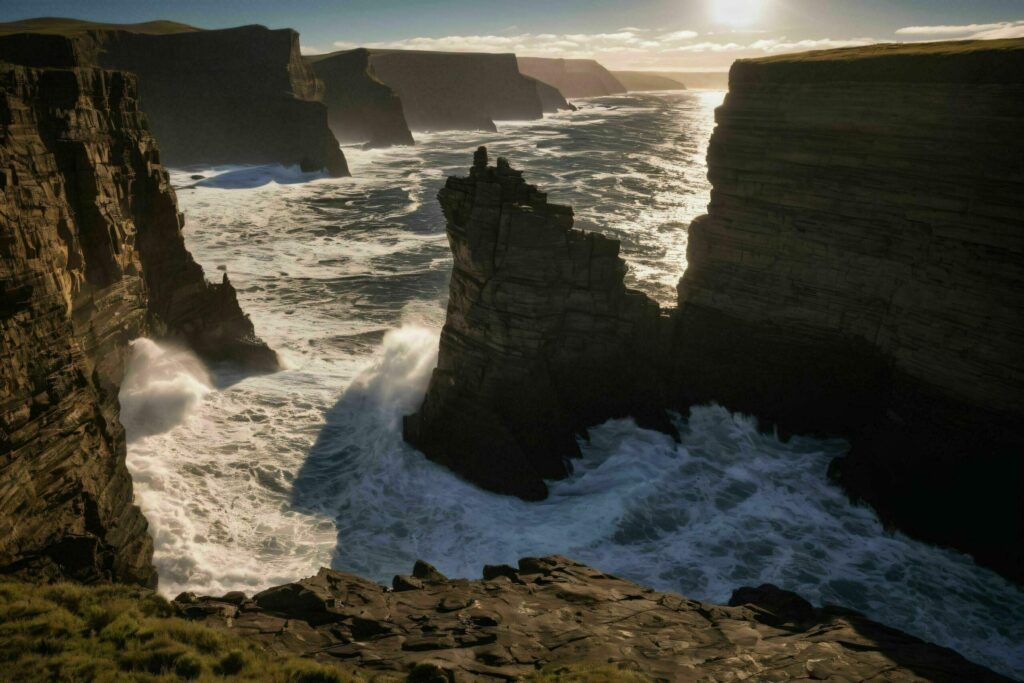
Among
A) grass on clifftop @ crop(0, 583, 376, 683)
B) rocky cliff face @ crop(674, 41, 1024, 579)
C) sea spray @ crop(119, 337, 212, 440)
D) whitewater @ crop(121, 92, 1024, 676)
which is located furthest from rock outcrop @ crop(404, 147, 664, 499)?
grass on clifftop @ crop(0, 583, 376, 683)

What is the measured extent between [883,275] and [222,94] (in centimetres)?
10189

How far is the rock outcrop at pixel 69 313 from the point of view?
1474 cm

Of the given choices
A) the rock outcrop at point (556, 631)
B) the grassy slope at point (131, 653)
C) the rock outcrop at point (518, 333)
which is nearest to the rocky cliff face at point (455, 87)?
the rock outcrop at point (518, 333)

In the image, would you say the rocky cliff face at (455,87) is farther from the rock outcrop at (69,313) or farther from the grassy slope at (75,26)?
the rock outcrop at (69,313)

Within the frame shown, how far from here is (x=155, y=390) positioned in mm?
28125

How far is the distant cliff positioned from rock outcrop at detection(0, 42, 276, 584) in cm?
1168

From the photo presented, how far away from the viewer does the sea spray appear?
88.5ft

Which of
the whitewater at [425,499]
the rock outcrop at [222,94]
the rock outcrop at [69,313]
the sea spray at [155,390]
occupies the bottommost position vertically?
the whitewater at [425,499]

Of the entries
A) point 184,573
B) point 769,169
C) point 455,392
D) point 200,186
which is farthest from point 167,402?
point 200,186

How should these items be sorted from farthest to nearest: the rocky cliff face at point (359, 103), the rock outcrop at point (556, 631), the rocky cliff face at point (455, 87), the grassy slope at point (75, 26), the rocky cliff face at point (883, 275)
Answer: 1. the rocky cliff face at point (455, 87)
2. the rocky cliff face at point (359, 103)
3. the grassy slope at point (75, 26)
4. the rocky cliff face at point (883, 275)
5. the rock outcrop at point (556, 631)

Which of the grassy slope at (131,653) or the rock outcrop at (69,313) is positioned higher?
the rock outcrop at (69,313)

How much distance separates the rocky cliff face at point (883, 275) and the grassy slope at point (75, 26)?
9718 centimetres

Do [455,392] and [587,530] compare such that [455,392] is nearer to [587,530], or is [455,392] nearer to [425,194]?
[587,530]

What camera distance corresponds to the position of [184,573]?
1936 centimetres
